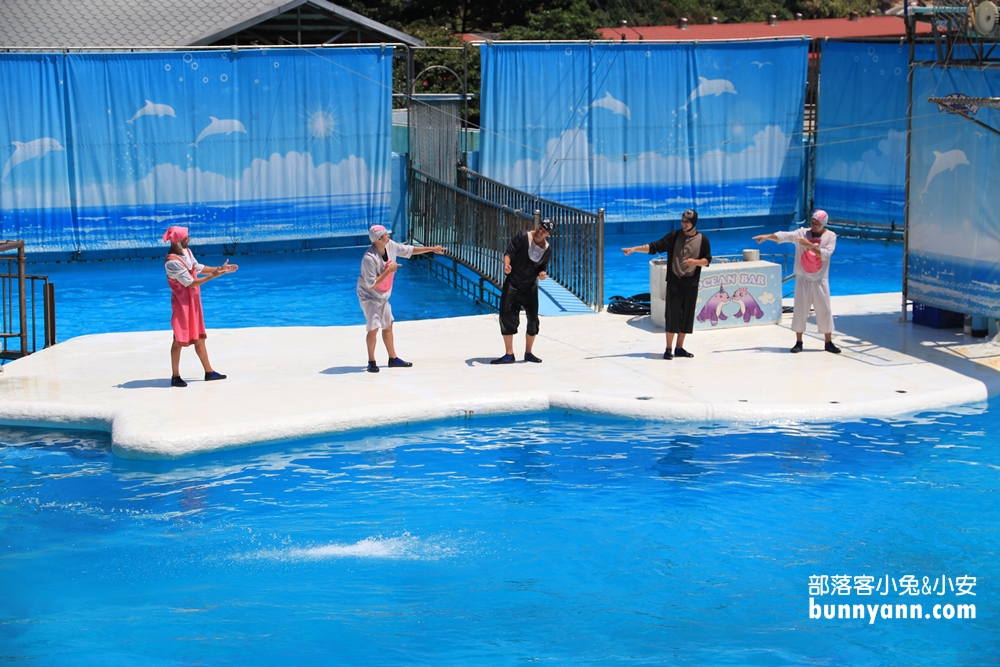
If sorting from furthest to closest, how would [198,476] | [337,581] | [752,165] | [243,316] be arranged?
[752,165] → [243,316] → [198,476] → [337,581]

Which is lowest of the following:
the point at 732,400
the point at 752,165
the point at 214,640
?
the point at 214,640

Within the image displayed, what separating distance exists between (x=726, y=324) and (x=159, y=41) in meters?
15.1

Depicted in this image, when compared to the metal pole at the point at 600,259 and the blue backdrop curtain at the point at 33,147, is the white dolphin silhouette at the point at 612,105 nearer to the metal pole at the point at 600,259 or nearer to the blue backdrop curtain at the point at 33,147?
the metal pole at the point at 600,259

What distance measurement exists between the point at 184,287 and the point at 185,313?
9.2 inches

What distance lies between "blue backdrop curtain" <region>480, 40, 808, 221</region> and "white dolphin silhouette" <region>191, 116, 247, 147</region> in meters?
4.26

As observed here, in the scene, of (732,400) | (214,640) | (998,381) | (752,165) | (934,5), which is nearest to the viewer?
(214,640)

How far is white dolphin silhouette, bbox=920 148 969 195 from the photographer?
40.2 feet

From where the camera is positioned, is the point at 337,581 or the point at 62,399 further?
the point at 62,399

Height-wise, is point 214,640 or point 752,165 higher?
point 752,165

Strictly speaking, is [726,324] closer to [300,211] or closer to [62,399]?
[62,399]

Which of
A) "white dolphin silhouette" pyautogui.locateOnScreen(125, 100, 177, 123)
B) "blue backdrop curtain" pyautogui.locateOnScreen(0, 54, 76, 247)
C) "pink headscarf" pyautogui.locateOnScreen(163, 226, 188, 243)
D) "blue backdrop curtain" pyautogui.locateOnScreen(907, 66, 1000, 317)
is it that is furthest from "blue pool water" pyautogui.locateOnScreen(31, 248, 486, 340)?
"blue backdrop curtain" pyautogui.locateOnScreen(907, 66, 1000, 317)

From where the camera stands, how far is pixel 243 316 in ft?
54.5

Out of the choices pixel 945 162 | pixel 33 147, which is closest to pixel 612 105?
pixel 33 147

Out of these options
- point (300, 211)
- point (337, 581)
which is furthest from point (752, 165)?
point (337, 581)
